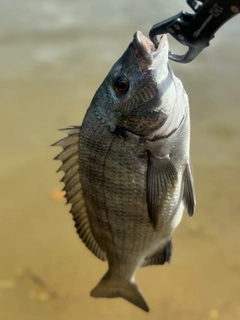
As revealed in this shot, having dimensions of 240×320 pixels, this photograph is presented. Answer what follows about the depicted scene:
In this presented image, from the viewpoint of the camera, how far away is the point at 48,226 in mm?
2812

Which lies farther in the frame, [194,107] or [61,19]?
[61,19]

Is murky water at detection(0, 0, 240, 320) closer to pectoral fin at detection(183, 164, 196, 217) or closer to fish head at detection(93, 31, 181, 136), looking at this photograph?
pectoral fin at detection(183, 164, 196, 217)

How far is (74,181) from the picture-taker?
68.3 inches

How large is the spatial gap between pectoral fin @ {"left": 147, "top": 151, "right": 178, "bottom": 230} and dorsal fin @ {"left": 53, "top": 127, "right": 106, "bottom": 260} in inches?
11.7

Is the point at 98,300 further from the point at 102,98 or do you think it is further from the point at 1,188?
the point at 102,98

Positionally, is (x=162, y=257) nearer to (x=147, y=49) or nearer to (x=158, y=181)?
(x=158, y=181)

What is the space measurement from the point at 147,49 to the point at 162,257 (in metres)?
0.90

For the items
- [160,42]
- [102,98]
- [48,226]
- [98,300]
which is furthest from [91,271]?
[160,42]

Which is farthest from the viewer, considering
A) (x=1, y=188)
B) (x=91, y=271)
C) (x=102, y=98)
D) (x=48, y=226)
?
(x=1, y=188)

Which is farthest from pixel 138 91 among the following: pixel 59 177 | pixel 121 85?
pixel 59 177

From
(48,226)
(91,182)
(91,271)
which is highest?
(91,182)

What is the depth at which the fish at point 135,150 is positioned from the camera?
153cm

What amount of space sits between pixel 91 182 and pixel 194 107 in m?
2.16

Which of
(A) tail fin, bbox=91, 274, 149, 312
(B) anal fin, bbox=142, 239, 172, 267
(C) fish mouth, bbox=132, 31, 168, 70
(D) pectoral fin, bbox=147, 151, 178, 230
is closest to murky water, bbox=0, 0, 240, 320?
(A) tail fin, bbox=91, 274, 149, 312
